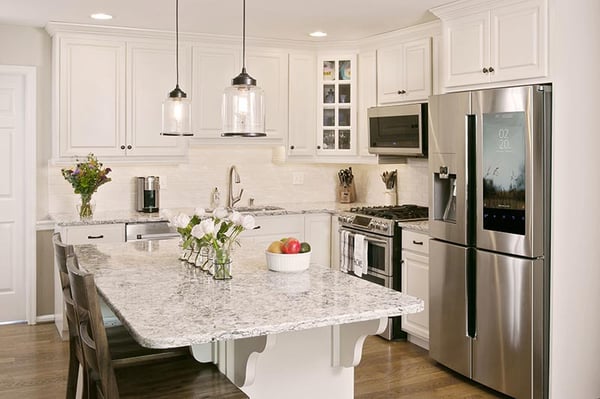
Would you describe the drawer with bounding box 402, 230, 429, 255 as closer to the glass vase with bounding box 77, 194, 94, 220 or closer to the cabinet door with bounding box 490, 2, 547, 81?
the cabinet door with bounding box 490, 2, 547, 81

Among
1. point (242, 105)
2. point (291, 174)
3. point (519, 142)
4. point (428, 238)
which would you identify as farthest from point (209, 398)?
point (291, 174)

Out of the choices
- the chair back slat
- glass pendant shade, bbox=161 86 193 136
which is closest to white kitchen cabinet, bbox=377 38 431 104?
glass pendant shade, bbox=161 86 193 136

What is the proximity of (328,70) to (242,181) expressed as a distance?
132cm

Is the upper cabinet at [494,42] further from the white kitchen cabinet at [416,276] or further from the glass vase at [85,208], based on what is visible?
the glass vase at [85,208]

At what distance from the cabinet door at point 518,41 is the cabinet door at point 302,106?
2.34 meters

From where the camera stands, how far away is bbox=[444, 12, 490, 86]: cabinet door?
13.3 ft

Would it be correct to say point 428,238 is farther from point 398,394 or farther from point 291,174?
point 291,174

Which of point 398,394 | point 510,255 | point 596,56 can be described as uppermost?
point 596,56

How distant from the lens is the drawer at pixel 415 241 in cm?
459

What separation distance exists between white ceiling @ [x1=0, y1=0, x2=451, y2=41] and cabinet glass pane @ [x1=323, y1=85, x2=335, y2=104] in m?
0.60

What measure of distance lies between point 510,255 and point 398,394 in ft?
3.50

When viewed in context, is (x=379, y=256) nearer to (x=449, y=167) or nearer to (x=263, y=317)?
(x=449, y=167)

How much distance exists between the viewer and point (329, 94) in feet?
19.8

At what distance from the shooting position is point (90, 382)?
95.7 inches
